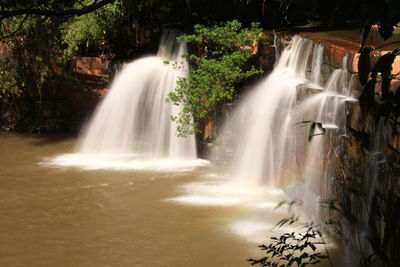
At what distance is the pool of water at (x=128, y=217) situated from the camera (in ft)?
21.7

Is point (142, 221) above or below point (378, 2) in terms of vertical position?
below

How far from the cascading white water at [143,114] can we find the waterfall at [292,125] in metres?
1.57

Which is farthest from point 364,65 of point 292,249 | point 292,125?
point 292,125

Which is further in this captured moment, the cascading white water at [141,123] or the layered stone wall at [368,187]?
the cascading white water at [141,123]

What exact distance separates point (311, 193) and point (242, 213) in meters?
1.03

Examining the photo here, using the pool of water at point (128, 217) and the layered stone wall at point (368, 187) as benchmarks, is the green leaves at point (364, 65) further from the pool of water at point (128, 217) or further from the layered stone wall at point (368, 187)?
the pool of water at point (128, 217)

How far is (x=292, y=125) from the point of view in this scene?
8.09m

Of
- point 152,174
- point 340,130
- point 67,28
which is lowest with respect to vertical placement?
point 152,174

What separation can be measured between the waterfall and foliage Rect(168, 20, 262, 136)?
1.48 ft

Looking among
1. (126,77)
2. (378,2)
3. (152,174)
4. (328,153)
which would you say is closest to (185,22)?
(126,77)

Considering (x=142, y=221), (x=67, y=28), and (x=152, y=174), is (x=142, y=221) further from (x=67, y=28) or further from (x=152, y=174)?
(x=67, y=28)

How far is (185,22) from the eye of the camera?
514 inches

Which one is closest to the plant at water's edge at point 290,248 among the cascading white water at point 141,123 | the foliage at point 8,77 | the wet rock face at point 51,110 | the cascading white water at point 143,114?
the cascading white water at point 141,123

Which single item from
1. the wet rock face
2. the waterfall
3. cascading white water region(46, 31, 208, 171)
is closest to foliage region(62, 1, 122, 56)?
cascading white water region(46, 31, 208, 171)
